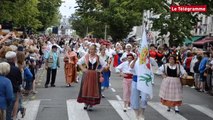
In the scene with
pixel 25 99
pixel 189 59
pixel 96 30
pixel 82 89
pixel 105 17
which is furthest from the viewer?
pixel 96 30

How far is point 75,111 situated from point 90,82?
957 millimetres

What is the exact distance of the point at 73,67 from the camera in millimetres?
22281

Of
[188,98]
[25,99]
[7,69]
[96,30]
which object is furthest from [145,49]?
[96,30]

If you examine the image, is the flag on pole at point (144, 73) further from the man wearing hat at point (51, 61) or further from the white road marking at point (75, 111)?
the man wearing hat at point (51, 61)

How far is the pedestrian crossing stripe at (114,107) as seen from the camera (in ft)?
43.6

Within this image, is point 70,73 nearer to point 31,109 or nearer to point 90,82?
point 90,82

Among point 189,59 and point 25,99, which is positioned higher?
point 189,59

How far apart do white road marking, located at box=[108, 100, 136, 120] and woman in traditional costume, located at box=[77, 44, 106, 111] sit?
71 centimetres

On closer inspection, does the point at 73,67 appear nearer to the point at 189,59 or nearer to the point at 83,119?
the point at 189,59

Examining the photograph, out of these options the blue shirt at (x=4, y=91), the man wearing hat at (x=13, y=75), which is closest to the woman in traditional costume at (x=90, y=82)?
the man wearing hat at (x=13, y=75)

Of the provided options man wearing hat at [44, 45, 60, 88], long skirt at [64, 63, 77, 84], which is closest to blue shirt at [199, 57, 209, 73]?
long skirt at [64, 63, 77, 84]

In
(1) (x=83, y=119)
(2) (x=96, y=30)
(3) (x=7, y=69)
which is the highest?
(2) (x=96, y=30)

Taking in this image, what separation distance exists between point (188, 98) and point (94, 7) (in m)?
45.6

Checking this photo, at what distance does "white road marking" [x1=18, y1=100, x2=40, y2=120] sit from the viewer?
42.6 ft
